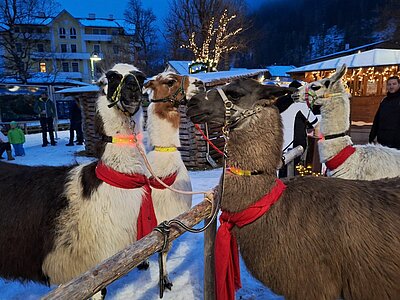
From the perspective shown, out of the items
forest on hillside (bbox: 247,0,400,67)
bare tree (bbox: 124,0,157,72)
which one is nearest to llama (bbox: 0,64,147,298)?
bare tree (bbox: 124,0,157,72)

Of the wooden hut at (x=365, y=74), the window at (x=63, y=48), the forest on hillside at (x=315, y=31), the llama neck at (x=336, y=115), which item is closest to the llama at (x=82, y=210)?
the llama neck at (x=336, y=115)

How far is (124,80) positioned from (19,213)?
1328 mm

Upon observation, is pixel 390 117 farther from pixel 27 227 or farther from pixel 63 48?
pixel 63 48

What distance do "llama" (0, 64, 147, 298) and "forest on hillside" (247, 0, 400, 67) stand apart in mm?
57728

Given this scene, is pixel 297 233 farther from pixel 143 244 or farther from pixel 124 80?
pixel 124 80

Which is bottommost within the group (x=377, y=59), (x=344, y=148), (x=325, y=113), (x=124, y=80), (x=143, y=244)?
(x=143, y=244)

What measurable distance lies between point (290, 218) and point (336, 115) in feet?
6.93

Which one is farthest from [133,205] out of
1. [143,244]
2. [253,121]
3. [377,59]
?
[377,59]

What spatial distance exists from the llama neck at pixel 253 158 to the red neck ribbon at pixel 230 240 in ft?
0.14

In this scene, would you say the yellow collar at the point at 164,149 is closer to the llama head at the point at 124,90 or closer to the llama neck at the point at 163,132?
the llama neck at the point at 163,132

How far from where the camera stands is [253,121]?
1906 millimetres

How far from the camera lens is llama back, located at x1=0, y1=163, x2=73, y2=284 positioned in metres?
2.28

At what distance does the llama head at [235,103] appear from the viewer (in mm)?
1899

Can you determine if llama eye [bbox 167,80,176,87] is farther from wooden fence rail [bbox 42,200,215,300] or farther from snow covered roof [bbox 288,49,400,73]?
snow covered roof [bbox 288,49,400,73]
